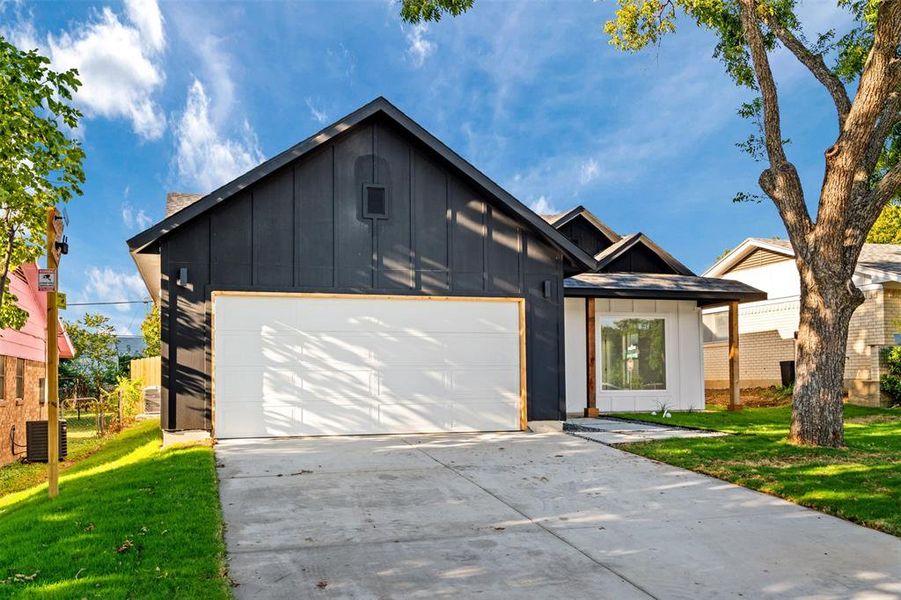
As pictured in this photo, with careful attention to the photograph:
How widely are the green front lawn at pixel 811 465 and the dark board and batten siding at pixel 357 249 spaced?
312cm

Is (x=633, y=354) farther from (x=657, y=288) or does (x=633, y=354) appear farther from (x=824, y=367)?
(x=824, y=367)

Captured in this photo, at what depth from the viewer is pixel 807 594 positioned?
425 cm

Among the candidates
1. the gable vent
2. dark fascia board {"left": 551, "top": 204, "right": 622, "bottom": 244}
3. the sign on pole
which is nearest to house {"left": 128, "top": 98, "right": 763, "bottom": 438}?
the gable vent

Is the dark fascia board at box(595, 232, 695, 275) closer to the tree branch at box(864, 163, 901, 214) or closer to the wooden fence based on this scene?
the tree branch at box(864, 163, 901, 214)

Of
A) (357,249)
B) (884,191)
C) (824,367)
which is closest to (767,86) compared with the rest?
(884,191)

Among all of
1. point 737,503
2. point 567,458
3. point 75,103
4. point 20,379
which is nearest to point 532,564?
point 737,503

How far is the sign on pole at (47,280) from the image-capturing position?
24.6ft

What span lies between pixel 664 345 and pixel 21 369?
637 inches

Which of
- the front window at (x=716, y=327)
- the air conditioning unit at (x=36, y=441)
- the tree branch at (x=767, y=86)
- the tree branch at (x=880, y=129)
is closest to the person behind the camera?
the tree branch at (x=880, y=129)

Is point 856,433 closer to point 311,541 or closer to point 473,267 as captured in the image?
point 473,267

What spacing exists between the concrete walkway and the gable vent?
4906mm

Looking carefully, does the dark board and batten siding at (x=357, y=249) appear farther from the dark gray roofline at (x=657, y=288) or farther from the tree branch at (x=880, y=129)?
the tree branch at (x=880, y=129)

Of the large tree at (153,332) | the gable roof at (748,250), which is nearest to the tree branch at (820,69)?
the gable roof at (748,250)

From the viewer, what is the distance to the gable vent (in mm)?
11406
